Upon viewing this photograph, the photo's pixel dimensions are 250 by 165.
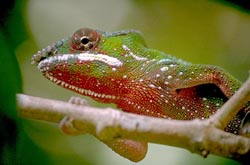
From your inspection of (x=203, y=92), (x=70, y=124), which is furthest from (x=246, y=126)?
(x=70, y=124)

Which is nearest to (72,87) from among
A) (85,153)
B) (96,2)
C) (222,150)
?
(85,153)

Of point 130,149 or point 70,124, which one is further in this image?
point 130,149

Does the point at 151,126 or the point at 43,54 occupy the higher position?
the point at 151,126

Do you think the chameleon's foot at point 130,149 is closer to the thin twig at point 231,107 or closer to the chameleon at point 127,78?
the chameleon at point 127,78

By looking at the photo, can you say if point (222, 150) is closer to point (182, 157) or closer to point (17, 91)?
point (17, 91)

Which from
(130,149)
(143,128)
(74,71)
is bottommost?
(130,149)

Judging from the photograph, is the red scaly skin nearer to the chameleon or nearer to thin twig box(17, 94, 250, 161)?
the chameleon

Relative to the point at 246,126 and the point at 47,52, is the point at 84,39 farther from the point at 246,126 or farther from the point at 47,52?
the point at 246,126

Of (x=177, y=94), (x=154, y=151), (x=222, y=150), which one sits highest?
(x=222, y=150)

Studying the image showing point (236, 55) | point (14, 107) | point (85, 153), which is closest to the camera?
Answer: point (14, 107)
